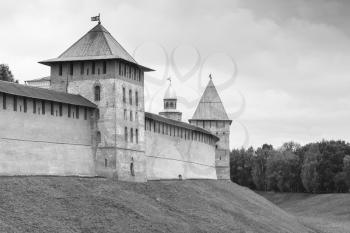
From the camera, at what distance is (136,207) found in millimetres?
43500

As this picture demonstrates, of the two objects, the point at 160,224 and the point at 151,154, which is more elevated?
the point at 151,154

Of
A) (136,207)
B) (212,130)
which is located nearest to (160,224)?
(136,207)

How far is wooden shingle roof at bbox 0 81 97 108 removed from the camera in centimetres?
4228

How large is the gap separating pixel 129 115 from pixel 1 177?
42.5 ft

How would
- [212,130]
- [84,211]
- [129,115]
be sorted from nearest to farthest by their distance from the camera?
1. [84,211]
2. [129,115]
3. [212,130]

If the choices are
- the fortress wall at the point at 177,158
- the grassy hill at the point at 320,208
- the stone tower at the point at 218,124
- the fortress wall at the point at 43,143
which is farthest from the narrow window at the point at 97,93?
the stone tower at the point at 218,124

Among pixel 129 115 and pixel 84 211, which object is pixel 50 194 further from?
pixel 129 115

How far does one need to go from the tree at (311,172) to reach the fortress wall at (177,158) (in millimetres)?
26882

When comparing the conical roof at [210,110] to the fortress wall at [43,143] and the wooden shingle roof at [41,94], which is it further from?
the fortress wall at [43,143]

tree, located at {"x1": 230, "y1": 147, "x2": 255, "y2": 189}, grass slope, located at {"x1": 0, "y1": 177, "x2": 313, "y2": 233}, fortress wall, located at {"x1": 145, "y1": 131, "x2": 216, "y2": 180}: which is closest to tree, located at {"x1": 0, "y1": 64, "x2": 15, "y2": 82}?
fortress wall, located at {"x1": 145, "y1": 131, "x2": 216, "y2": 180}

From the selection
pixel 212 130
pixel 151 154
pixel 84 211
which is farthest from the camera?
pixel 212 130

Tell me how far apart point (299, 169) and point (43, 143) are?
68.5 metres

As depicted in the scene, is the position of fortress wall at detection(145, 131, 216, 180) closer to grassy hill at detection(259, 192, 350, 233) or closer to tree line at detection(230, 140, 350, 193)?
grassy hill at detection(259, 192, 350, 233)

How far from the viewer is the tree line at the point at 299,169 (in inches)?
3986
